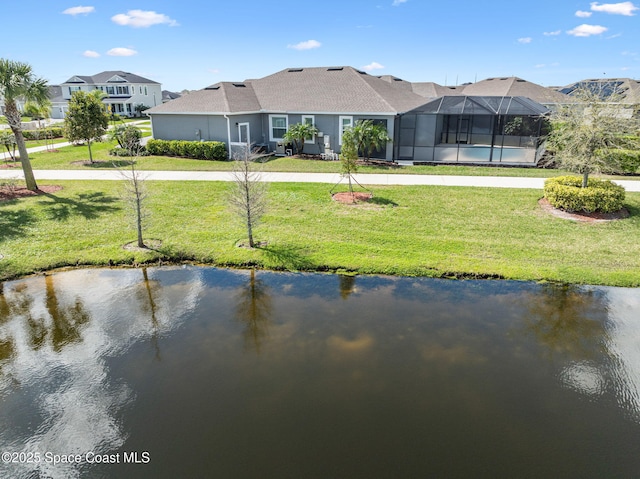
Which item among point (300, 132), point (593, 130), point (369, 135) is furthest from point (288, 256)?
point (300, 132)

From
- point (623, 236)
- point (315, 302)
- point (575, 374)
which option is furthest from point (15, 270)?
point (623, 236)

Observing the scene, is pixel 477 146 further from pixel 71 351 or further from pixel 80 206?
pixel 71 351

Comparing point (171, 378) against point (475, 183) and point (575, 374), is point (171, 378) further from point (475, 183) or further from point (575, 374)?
point (475, 183)

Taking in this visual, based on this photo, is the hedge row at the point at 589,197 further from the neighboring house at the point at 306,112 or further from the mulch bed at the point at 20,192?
the mulch bed at the point at 20,192

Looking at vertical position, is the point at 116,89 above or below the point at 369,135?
above

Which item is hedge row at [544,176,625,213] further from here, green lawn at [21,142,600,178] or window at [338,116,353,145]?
window at [338,116,353,145]

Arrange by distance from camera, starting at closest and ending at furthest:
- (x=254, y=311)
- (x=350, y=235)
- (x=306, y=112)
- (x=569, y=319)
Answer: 1. (x=569, y=319)
2. (x=254, y=311)
3. (x=350, y=235)
4. (x=306, y=112)

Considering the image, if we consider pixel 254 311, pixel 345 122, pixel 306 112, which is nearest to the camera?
pixel 254 311

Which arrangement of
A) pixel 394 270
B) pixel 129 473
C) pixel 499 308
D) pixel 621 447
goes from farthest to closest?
1. pixel 394 270
2. pixel 499 308
3. pixel 621 447
4. pixel 129 473
